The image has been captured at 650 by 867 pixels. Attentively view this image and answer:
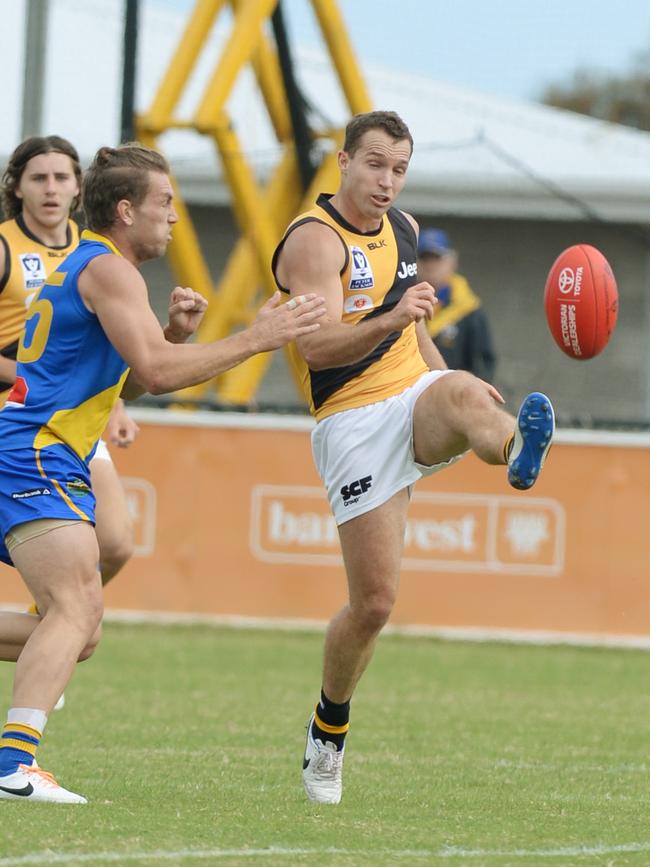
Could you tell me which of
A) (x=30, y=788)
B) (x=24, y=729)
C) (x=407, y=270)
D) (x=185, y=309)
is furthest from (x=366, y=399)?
(x=30, y=788)

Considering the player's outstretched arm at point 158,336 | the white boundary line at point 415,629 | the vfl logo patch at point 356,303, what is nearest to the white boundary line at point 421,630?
the white boundary line at point 415,629

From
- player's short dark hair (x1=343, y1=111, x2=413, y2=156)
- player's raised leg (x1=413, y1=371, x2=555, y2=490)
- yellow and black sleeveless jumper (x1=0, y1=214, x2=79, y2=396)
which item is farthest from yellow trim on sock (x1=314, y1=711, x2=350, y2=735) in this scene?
yellow and black sleeveless jumper (x1=0, y1=214, x2=79, y2=396)

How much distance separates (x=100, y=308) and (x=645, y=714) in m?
4.39

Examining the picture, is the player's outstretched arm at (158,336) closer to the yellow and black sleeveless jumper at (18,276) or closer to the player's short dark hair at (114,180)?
the player's short dark hair at (114,180)

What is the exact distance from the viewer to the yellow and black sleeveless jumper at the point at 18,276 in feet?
24.8

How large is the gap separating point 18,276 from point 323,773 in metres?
2.94

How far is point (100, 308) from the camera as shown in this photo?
5.19m

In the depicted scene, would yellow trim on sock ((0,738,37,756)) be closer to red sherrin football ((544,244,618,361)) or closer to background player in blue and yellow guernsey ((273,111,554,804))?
background player in blue and yellow guernsey ((273,111,554,804))

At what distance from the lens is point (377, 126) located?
600 centimetres

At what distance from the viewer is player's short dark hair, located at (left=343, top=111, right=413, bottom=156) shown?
600 centimetres

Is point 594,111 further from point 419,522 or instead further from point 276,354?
point 419,522

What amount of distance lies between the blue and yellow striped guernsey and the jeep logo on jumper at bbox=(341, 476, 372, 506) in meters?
0.91

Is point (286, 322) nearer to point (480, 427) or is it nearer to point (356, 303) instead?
point (480, 427)

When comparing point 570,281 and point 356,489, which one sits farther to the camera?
point 570,281
